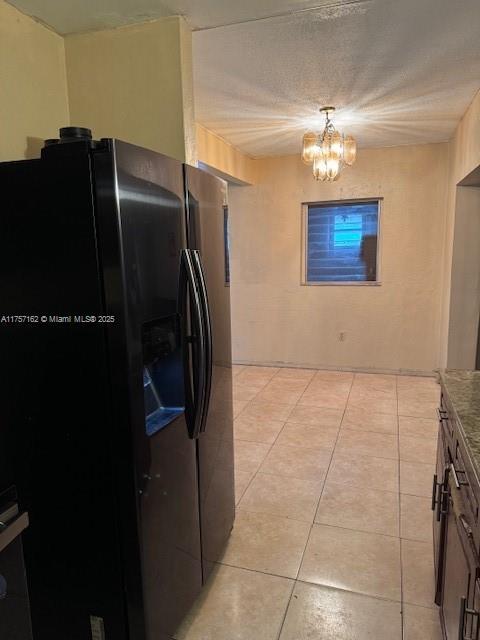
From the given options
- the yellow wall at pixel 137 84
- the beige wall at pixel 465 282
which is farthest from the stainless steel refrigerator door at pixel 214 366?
the beige wall at pixel 465 282

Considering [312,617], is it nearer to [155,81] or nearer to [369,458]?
[369,458]

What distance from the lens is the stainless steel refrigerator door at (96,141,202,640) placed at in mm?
1279

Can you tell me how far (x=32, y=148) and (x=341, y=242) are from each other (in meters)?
4.04

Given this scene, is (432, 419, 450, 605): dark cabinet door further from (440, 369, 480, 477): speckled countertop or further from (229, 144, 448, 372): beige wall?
(229, 144, 448, 372): beige wall

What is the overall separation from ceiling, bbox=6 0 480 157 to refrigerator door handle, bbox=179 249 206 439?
1183mm

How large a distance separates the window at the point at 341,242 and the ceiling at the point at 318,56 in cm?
124

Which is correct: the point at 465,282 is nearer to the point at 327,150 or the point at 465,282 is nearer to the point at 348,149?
the point at 348,149

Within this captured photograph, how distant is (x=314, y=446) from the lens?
3.38m

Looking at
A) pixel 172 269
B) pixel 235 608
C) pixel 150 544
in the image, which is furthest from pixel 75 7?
pixel 235 608

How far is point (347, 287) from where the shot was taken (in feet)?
17.1

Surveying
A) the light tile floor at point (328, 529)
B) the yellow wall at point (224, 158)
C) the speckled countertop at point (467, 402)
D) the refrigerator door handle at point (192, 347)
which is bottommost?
Answer: the light tile floor at point (328, 529)

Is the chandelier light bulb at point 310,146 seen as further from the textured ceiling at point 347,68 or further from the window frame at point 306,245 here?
the window frame at point 306,245

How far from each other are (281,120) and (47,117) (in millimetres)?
2314

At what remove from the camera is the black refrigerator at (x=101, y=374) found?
1.25 meters
